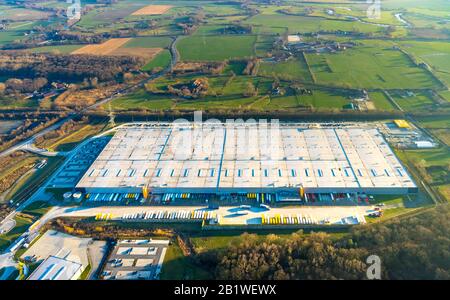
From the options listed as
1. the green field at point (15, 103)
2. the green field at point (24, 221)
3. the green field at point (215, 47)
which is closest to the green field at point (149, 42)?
the green field at point (215, 47)

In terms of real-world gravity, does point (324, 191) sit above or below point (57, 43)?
below

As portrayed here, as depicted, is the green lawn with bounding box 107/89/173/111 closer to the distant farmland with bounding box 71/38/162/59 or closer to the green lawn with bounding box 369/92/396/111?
the distant farmland with bounding box 71/38/162/59

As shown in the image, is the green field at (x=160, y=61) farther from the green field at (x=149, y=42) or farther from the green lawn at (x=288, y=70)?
the green lawn at (x=288, y=70)

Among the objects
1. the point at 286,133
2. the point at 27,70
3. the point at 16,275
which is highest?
the point at 27,70

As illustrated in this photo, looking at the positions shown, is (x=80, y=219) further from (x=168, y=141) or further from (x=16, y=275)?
(x=168, y=141)

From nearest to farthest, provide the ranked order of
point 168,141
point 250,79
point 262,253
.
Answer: point 262,253 → point 168,141 → point 250,79
